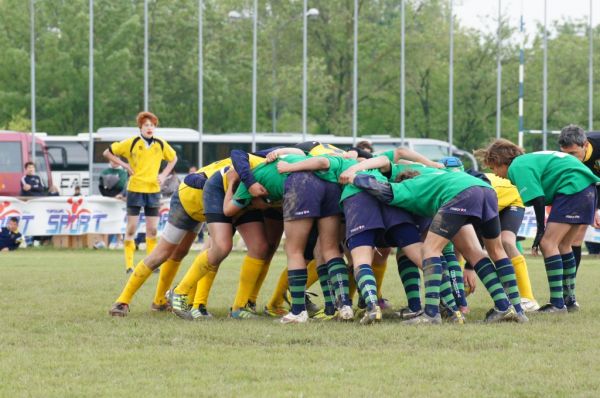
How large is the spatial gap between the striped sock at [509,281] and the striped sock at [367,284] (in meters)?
1.15

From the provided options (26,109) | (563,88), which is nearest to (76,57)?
(26,109)

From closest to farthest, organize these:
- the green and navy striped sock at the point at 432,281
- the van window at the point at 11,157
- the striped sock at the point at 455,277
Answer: the green and navy striped sock at the point at 432,281 < the striped sock at the point at 455,277 < the van window at the point at 11,157

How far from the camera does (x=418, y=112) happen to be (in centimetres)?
5403

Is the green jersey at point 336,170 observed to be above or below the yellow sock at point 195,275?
above

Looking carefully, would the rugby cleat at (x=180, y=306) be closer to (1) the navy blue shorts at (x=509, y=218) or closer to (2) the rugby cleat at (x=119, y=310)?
(2) the rugby cleat at (x=119, y=310)

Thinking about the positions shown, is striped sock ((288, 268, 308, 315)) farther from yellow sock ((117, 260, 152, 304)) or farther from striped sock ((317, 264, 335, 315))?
yellow sock ((117, 260, 152, 304))

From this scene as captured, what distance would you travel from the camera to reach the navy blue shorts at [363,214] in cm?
967

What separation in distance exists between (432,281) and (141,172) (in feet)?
25.4

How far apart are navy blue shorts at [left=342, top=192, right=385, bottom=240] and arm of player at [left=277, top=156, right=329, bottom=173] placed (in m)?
0.39

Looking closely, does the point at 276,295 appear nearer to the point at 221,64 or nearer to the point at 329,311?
the point at 329,311

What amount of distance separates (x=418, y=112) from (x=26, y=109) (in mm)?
17127

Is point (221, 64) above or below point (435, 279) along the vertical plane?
above

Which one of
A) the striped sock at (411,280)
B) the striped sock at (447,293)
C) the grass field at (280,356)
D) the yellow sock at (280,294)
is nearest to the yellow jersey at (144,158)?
the grass field at (280,356)

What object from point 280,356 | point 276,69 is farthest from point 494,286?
point 276,69
